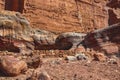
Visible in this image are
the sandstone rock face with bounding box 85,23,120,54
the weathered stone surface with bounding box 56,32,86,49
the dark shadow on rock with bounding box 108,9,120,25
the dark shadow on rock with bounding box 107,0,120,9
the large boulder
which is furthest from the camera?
the dark shadow on rock with bounding box 107,0,120,9

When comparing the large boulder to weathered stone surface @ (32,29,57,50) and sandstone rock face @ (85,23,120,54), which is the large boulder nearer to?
weathered stone surface @ (32,29,57,50)

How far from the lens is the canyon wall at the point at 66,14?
85.3 feet

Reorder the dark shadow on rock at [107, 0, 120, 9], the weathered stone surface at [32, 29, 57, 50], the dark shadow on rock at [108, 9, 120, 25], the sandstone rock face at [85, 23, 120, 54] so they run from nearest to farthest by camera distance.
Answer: the sandstone rock face at [85, 23, 120, 54]
the weathered stone surface at [32, 29, 57, 50]
the dark shadow on rock at [108, 9, 120, 25]
the dark shadow on rock at [107, 0, 120, 9]

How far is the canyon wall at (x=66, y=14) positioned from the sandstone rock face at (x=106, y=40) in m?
7.87

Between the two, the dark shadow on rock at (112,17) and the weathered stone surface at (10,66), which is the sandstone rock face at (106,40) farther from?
the dark shadow on rock at (112,17)

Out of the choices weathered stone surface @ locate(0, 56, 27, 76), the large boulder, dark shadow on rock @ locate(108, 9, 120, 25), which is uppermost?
weathered stone surface @ locate(0, 56, 27, 76)

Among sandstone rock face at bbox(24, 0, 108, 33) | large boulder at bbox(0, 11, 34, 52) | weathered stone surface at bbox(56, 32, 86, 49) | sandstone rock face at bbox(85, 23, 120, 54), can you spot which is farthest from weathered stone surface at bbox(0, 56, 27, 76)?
sandstone rock face at bbox(24, 0, 108, 33)

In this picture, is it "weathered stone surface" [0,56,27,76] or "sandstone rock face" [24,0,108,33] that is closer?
"weathered stone surface" [0,56,27,76]

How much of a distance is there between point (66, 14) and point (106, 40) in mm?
11496

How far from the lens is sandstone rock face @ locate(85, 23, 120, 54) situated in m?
17.5

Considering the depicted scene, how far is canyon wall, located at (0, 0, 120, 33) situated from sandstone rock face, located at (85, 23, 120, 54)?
787 cm


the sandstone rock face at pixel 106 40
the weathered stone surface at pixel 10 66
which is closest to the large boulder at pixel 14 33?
the sandstone rock face at pixel 106 40

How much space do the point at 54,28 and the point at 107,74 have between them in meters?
18.4

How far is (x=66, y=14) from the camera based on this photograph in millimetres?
29297
